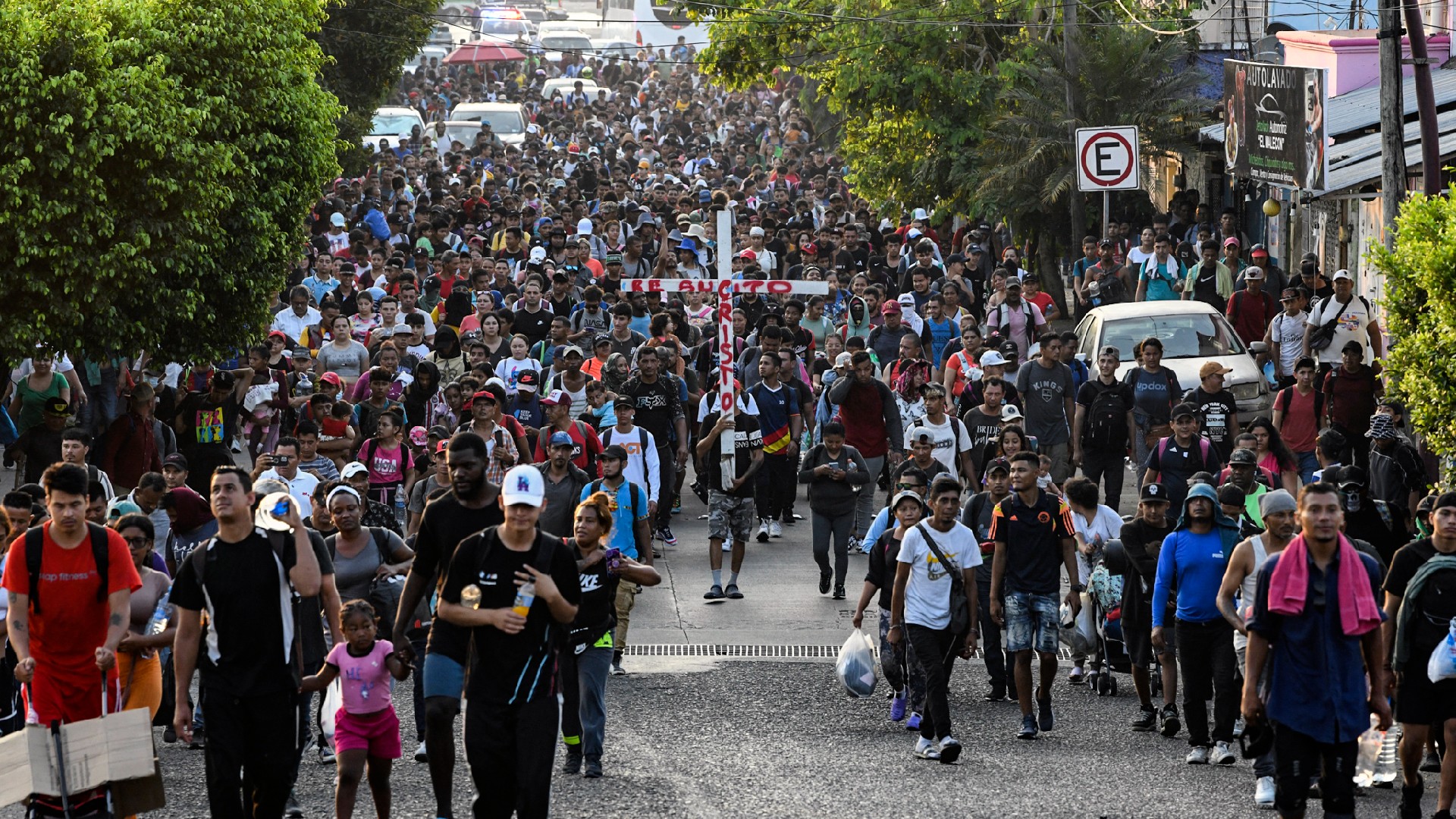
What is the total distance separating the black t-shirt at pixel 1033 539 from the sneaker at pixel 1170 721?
873 mm

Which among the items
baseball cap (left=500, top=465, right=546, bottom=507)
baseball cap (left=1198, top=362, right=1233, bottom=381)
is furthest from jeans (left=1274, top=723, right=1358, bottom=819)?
baseball cap (left=1198, top=362, right=1233, bottom=381)

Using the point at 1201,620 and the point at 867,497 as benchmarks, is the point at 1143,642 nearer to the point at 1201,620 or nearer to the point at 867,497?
the point at 1201,620

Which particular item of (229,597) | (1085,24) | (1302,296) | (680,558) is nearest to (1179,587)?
(229,597)

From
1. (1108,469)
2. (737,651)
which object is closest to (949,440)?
(1108,469)

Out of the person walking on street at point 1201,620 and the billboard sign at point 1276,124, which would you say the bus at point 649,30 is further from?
the person walking on street at point 1201,620

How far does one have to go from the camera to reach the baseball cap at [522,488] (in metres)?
7.89

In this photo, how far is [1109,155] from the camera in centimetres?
2262

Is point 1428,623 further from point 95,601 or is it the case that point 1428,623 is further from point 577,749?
point 95,601

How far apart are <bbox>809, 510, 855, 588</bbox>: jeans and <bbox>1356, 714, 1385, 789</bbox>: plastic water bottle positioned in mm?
5093

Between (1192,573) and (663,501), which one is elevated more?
A: (1192,573)

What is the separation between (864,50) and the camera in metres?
29.8

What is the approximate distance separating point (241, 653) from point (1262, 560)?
4.76m

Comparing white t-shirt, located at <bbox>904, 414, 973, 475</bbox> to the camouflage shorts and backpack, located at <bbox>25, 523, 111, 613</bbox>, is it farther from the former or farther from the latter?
backpack, located at <bbox>25, 523, 111, 613</bbox>

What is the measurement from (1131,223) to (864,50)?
15.0 feet
